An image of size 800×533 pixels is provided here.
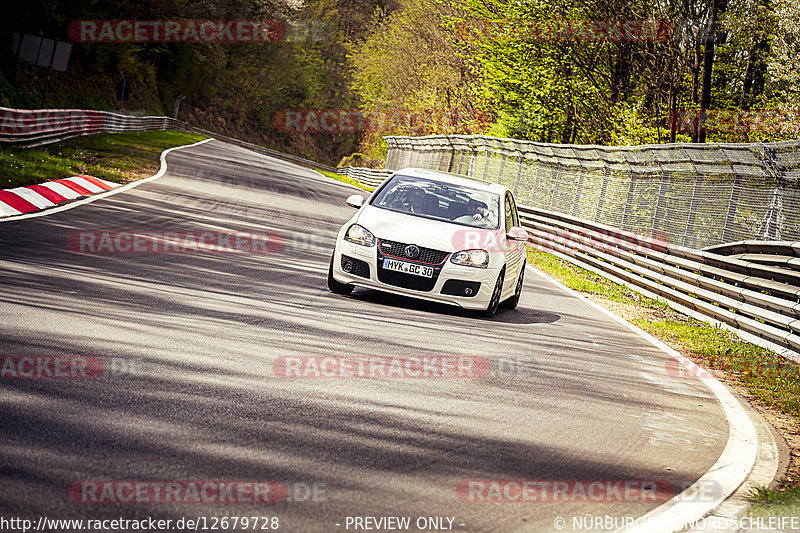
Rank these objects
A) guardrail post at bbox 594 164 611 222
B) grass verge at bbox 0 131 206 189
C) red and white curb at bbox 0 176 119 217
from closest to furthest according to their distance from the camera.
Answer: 1. red and white curb at bbox 0 176 119 217
2. grass verge at bbox 0 131 206 189
3. guardrail post at bbox 594 164 611 222

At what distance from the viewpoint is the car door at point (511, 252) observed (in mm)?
11250

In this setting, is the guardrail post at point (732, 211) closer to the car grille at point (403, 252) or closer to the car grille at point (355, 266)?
the car grille at point (403, 252)

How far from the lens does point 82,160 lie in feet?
81.7

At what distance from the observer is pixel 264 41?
9588 centimetres

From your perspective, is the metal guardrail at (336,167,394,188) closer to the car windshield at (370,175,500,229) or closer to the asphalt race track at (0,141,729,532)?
the car windshield at (370,175,500,229)

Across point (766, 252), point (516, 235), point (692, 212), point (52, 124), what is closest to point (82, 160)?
point (52, 124)

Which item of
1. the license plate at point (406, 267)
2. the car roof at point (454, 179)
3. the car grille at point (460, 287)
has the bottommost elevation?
the car grille at point (460, 287)

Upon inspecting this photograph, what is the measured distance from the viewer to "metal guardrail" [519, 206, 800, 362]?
10688mm

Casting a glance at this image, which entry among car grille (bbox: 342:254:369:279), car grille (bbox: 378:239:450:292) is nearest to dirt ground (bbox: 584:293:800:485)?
car grille (bbox: 378:239:450:292)

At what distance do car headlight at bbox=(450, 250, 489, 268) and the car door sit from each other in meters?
0.60

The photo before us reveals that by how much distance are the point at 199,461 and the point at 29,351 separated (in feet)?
7.39

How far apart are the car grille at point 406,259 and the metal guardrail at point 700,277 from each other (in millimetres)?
4001

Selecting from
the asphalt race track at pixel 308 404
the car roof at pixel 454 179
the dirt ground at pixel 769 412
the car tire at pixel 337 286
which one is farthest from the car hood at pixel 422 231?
the dirt ground at pixel 769 412

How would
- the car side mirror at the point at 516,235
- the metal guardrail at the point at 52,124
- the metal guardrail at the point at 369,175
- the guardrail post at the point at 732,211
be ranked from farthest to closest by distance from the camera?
the metal guardrail at the point at 369,175
the metal guardrail at the point at 52,124
the guardrail post at the point at 732,211
the car side mirror at the point at 516,235
